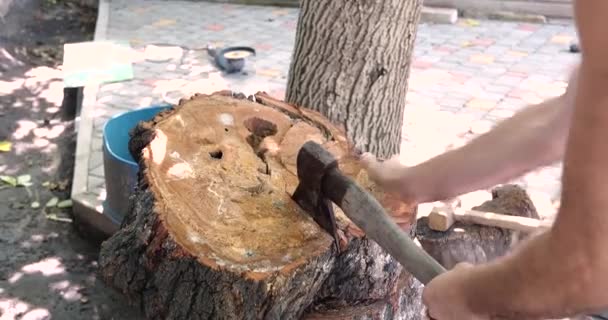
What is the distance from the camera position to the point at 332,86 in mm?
3404

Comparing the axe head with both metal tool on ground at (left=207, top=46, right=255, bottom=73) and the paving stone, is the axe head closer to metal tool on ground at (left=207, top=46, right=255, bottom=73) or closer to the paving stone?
the paving stone

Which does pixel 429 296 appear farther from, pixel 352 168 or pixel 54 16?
pixel 54 16

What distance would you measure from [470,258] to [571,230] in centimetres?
211

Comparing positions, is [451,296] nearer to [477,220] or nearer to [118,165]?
[477,220]

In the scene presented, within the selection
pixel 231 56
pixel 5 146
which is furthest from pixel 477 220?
pixel 231 56

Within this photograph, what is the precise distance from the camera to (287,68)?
6.56 meters

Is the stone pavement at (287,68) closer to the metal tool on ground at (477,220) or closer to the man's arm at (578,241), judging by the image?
the metal tool on ground at (477,220)

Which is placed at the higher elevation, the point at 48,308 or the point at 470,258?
the point at 470,258

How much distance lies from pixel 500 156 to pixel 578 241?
0.80 metres

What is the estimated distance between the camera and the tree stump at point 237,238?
81.2 inches

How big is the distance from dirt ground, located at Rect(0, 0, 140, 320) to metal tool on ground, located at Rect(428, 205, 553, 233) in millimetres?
1432

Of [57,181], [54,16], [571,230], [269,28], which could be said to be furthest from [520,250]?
[54,16]

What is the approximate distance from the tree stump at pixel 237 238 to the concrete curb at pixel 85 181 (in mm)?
1592

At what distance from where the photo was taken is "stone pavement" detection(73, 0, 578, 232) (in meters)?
5.04
